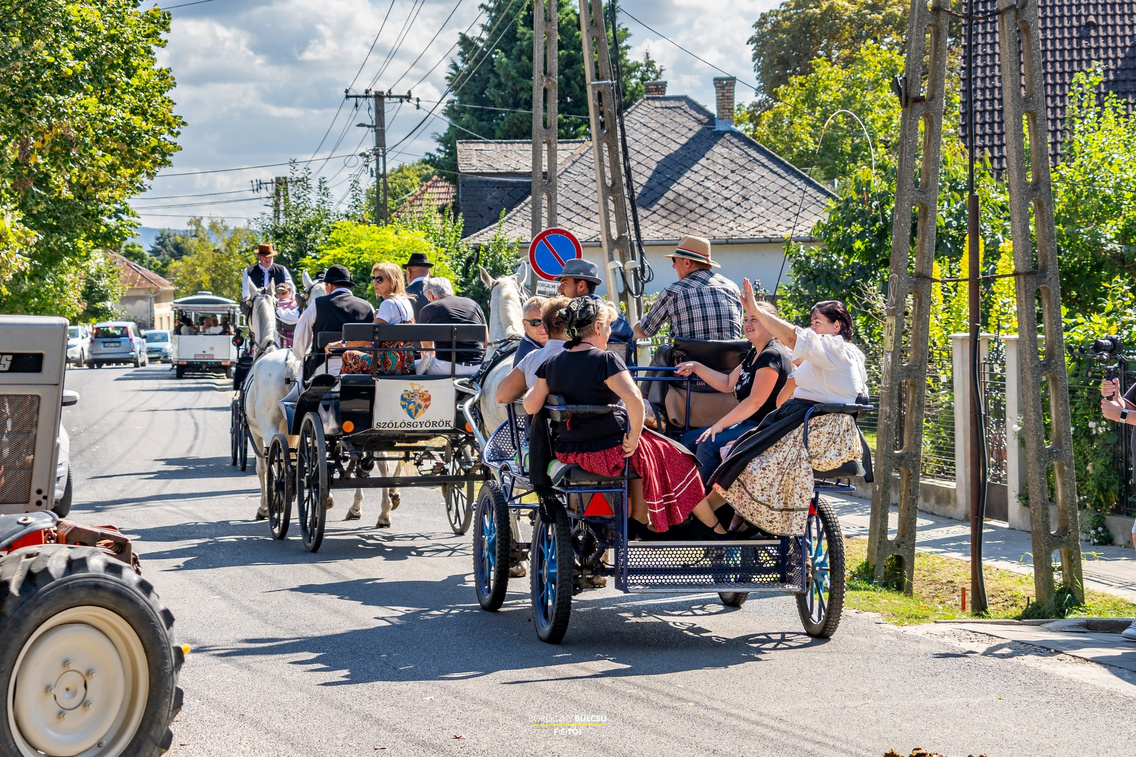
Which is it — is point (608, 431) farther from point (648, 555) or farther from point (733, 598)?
point (733, 598)

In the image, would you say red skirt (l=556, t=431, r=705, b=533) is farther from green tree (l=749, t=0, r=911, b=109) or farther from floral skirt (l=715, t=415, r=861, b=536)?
green tree (l=749, t=0, r=911, b=109)

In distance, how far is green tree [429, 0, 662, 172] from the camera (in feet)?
162

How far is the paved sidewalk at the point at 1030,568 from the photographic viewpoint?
700 cm

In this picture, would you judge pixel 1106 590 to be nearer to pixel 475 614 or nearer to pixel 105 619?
pixel 475 614

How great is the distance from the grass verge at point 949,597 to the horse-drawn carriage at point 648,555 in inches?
41.5

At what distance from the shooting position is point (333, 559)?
10.1 metres

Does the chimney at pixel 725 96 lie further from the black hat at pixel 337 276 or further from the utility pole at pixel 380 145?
the black hat at pixel 337 276

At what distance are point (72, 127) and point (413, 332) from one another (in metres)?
21.1

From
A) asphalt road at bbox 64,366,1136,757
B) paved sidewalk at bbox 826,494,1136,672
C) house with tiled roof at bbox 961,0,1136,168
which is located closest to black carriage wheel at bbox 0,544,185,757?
asphalt road at bbox 64,366,1136,757

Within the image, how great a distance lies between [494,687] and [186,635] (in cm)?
221

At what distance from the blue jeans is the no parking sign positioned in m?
6.66

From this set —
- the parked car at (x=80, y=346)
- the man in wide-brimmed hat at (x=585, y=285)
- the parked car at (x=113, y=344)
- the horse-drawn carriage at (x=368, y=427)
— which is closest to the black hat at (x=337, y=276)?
the horse-drawn carriage at (x=368, y=427)

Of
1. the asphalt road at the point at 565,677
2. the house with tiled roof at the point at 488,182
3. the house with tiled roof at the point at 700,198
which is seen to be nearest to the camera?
the asphalt road at the point at 565,677

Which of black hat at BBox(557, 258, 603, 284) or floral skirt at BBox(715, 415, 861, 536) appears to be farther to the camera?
black hat at BBox(557, 258, 603, 284)
